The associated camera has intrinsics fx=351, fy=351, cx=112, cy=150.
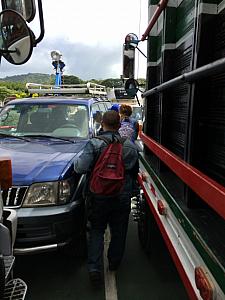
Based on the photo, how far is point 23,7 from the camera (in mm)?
1946

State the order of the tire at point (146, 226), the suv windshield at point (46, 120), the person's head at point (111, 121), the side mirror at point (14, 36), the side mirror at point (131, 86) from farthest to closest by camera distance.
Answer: the suv windshield at point (46, 120) < the side mirror at point (131, 86) < the tire at point (146, 226) < the person's head at point (111, 121) < the side mirror at point (14, 36)

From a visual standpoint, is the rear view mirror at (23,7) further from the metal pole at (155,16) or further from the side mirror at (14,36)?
the metal pole at (155,16)

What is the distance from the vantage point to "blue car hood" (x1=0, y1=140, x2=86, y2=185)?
3.27 metres

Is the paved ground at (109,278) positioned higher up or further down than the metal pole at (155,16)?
further down

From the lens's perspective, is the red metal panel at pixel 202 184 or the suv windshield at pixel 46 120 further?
the suv windshield at pixel 46 120

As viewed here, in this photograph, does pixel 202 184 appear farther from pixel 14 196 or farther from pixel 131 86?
pixel 131 86

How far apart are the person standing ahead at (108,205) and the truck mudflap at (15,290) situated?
1.23 meters

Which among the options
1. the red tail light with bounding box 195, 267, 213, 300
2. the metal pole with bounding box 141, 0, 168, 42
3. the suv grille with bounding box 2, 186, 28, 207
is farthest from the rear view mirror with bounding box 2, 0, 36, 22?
the suv grille with bounding box 2, 186, 28, 207

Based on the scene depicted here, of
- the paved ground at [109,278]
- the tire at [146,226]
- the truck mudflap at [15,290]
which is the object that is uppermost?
the truck mudflap at [15,290]

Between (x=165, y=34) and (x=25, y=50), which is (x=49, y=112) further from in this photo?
(x=25, y=50)

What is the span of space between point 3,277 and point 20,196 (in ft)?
4.40

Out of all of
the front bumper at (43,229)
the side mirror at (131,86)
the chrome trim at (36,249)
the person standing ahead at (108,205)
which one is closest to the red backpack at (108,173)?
the person standing ahead at (108,205)

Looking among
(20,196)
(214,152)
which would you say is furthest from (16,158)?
(214,152)

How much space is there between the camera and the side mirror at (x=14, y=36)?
1.80 m
